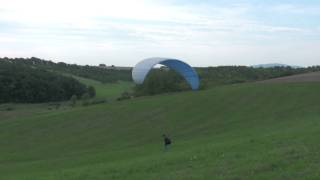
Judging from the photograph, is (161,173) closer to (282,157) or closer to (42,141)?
(282,157)

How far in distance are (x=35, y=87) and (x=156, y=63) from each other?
7730 cm

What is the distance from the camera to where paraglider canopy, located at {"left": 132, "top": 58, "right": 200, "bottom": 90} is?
62.2m

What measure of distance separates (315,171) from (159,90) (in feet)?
271

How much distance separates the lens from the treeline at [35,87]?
13350 cm

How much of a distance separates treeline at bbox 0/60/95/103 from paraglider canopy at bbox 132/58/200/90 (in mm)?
63788

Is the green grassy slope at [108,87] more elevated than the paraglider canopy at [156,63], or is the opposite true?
the paraglider canopy at [156,63]

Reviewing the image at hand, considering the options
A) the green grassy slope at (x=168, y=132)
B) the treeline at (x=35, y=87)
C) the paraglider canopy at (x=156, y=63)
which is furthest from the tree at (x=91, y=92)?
the green grassy slope at (x=168, y=132)

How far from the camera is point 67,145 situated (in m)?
43.9

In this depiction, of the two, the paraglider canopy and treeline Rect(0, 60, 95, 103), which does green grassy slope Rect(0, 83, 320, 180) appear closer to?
the paraglider canopy

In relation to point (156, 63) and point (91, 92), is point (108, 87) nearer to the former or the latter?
point (91, 92)

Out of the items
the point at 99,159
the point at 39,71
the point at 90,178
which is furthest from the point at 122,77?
the point at 90,178

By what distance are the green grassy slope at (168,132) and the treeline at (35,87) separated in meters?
76.5

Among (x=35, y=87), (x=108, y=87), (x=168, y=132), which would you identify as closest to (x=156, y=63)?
(x=168, y=132)

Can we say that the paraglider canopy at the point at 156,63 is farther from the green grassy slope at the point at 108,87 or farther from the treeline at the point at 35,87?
the treeline at the point at 35,87
